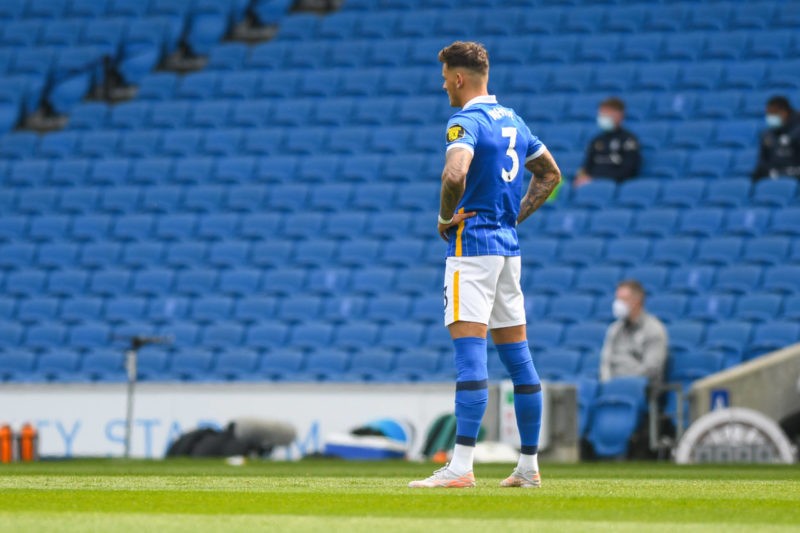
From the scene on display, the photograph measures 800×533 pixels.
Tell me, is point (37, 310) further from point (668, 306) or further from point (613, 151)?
point (668, 306)

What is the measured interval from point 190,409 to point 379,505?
8714 millimetres

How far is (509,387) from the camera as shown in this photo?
12047 mm

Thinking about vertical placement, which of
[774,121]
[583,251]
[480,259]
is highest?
[774,121]

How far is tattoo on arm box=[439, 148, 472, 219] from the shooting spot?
6254 mm

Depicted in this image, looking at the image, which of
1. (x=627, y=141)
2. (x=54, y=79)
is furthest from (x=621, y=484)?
(x=54, y=79)

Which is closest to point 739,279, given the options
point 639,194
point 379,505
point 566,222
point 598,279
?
point 598,279

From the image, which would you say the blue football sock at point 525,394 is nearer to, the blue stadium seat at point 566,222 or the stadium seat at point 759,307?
the stadium seat at point 759,307

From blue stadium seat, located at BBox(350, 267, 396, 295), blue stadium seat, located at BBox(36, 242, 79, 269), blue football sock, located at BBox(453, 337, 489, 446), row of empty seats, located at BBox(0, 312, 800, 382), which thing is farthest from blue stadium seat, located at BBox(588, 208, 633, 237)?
blue football sock, located at BBox(453, 337, 489, 446)

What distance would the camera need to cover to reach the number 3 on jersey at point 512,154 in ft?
21.6

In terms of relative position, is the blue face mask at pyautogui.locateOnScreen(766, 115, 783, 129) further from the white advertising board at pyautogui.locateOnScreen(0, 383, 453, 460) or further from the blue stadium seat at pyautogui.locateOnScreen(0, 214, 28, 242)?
the blue stadium seat at pyautogui.locateOnScreen(0, 214, 28, 242)

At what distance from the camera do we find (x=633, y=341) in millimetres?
12695

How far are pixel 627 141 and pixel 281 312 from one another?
12.7 ft

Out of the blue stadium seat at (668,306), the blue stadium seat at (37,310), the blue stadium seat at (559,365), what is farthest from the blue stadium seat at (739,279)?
the blue stadium seat at (37,310)

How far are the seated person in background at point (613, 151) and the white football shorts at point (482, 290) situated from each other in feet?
28.0
